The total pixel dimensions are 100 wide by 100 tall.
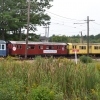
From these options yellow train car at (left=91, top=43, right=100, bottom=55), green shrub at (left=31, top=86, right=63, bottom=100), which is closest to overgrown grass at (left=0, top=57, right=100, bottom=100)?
green shrub at (left=31, top=86, right=63, bottom=100)

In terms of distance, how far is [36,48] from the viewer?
119 ft

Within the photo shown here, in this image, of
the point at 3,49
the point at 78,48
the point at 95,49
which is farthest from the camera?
the point at 95,49

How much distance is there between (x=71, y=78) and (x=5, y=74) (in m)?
1.84

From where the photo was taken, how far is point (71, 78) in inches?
251

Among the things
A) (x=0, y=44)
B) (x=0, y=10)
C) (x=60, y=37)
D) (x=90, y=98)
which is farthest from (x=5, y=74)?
(x=60, y=37)

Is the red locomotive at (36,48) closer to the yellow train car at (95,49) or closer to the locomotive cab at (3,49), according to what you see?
the locomotive cab at (3,49)

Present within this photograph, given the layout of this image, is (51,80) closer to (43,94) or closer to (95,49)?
(43,94)

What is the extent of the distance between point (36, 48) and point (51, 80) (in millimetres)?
30032

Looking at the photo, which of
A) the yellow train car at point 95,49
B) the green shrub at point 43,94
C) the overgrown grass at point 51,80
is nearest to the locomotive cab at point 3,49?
the yellow train car at point 95,49

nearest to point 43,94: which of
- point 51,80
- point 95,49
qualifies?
point 51,80

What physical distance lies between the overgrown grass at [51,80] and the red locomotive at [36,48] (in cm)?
2769

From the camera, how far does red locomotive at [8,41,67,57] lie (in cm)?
3475

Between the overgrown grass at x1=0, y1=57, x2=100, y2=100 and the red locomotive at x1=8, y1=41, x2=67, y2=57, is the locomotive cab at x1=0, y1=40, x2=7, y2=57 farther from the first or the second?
the overgrown grass at x1=0, y1=57, x2=100, y2=100

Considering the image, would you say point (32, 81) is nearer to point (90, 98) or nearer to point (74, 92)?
point (74, 92)
